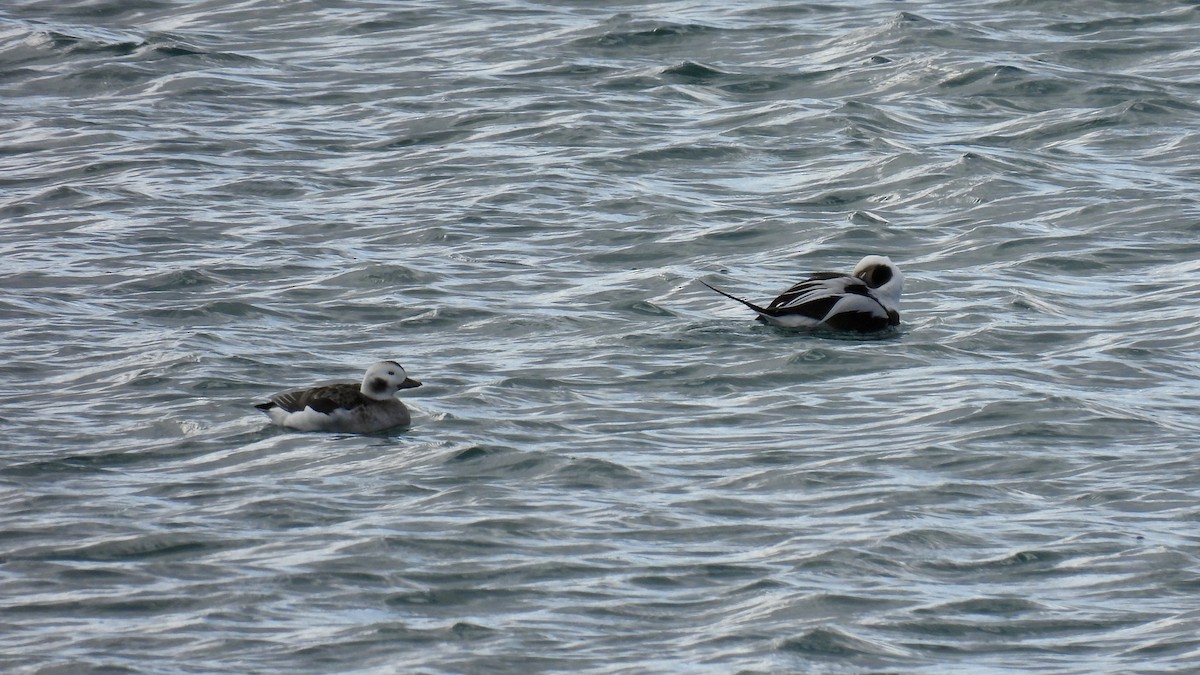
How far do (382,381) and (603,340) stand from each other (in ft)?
7.65

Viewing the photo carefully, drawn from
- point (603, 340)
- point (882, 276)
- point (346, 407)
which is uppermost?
point (346, 407)

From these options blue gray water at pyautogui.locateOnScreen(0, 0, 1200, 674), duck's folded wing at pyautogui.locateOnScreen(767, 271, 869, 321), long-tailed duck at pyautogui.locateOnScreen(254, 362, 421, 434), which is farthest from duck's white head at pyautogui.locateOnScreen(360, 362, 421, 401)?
duck's folded wing at pyautogui.locateOnScreen(767, 271, 869, 321)

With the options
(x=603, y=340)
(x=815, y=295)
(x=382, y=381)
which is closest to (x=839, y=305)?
(x=815, y=295)

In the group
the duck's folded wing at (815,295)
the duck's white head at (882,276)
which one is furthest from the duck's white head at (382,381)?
the duck's white head at (882,276)

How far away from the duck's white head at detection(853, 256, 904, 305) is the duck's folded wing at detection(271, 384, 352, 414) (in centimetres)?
412

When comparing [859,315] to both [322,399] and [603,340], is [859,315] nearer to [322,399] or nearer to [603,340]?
[603,340]

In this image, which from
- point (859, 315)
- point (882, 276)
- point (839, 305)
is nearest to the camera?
point (859, 315)

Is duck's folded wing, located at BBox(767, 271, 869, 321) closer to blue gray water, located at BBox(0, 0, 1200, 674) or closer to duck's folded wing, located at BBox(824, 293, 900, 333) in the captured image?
duck's folded wing, located at BBox(824, 293, 900, 333)

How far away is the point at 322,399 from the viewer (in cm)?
1080

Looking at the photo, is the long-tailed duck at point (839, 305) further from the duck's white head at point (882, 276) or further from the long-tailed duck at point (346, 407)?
the long-tailed duck at point (346, 407)

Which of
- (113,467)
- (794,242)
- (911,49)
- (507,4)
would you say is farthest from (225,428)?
(507,4)

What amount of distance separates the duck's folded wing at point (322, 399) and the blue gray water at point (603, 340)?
180 mm

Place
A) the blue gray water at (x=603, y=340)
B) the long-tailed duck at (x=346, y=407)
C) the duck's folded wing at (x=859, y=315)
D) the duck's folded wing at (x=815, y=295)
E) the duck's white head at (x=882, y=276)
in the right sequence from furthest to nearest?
the duck's white head at (x=882, y=276) → the duck's folded wing at (x=815, y=295) → the duck's folded wing at (x=859, y=315) → the long-tailed duck at (x=346, y=407) → the blue gray water at (x=603, y=340)

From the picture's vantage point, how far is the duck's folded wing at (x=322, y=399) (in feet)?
35.3
